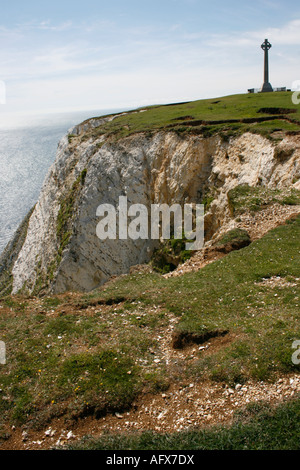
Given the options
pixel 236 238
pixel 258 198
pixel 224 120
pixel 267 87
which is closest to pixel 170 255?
pixel 258 198

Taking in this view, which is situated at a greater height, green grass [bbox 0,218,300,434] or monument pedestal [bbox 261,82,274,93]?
monument pedestal [bbox 261,82,274,93]

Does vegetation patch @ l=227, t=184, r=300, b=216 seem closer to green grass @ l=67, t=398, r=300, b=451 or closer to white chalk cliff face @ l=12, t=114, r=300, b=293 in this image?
white chalk cliff face @ l=12, t=114, r=300, b=293

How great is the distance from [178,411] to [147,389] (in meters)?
1.24

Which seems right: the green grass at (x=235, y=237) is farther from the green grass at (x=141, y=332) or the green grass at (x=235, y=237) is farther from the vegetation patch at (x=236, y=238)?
the green grass at (x=141, y=332)

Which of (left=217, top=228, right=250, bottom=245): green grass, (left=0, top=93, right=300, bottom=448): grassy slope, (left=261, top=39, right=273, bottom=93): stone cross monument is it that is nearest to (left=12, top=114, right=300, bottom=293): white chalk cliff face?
(left=217, top=228, right=250, bottom=245): green grass

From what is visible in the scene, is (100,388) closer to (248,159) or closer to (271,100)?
(248,159)

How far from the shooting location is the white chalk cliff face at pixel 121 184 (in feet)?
81.5

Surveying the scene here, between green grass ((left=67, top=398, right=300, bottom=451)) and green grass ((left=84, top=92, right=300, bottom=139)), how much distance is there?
71.9 feet

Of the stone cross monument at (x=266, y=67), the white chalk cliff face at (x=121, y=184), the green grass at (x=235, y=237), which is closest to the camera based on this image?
the green grass at (x=235, y=237)

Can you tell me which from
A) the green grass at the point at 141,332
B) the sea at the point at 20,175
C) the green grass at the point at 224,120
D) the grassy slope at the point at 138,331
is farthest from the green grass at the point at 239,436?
the sea at the point at 20,175

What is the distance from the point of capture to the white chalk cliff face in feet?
81.5

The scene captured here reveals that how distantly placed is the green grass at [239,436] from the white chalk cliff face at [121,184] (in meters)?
16.4

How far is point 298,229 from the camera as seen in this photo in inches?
696
